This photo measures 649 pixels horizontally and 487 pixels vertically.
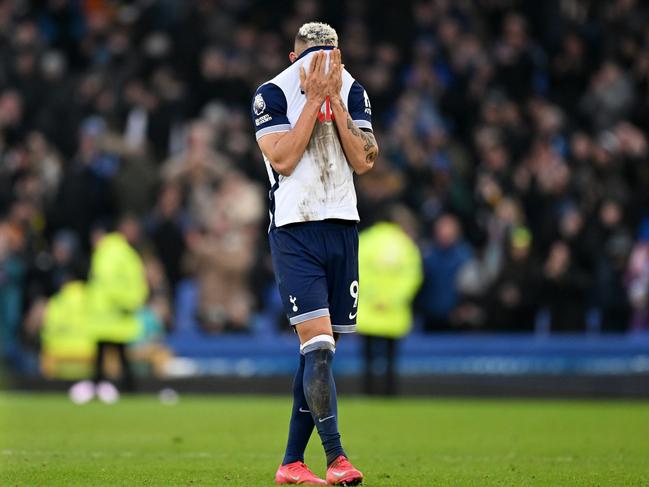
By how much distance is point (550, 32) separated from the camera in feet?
75.2

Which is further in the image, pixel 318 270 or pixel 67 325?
pixel 67 325

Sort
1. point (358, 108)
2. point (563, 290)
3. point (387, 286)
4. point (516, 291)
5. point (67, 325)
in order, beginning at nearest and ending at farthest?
point (358, 108) → point (387, 286) → point (563, 290) → point (516, 291) → point (67, 325)

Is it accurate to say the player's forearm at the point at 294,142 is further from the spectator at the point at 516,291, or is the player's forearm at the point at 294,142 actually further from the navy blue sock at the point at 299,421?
the spectator at the point at 516,291

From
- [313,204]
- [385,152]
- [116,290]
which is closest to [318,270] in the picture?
[313,204]

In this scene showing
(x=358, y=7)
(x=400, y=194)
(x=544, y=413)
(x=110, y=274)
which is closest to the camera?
(x=544, y=413)

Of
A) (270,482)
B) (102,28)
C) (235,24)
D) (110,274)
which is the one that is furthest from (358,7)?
(270,482)

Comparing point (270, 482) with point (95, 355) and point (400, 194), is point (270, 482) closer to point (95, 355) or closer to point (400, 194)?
point (95, 355)

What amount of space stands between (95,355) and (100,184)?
3.58 m

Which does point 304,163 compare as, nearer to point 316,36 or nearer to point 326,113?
point 326,113

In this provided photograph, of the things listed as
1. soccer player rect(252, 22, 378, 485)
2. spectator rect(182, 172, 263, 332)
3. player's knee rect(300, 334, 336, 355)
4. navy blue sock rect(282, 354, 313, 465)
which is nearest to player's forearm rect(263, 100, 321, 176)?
soccer player rect(252, 22, 378, 485)

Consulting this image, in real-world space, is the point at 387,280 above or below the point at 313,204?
below

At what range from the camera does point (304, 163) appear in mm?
7770

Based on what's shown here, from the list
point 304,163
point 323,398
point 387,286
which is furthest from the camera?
point 387,286

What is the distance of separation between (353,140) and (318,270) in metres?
0.73
